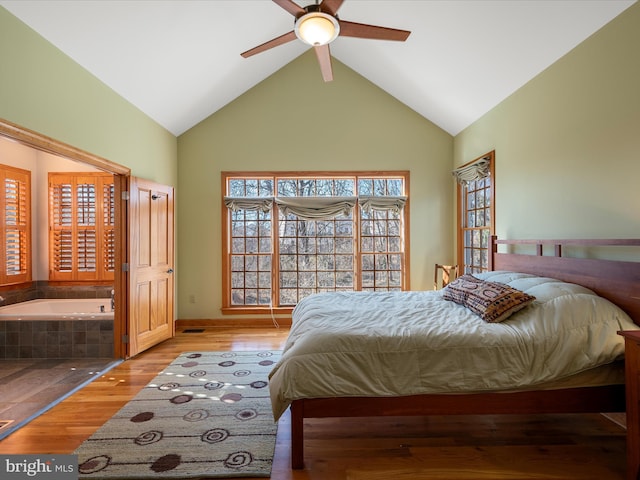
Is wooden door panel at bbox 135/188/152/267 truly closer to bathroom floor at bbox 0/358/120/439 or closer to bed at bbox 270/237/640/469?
bathroom floor at bbox 0/358/120/439

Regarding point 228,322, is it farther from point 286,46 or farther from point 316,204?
point 286,46

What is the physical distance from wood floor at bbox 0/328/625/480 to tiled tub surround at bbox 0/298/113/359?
1.04m

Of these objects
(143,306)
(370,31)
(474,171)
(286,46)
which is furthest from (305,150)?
(143,306)

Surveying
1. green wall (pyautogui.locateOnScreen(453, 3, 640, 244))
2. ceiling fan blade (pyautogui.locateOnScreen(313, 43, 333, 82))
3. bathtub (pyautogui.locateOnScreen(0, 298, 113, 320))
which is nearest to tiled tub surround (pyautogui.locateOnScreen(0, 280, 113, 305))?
bathtub (pyautogui.locateOnScreen(0, 298, 113, 320))

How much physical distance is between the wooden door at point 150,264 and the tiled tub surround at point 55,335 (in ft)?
1.03

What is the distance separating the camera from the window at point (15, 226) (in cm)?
412

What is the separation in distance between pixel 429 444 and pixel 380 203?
3.21m

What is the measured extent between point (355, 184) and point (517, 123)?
2.14 metres

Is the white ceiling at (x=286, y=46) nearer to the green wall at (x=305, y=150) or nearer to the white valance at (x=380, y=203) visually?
the green wall at (x=305, y=150)

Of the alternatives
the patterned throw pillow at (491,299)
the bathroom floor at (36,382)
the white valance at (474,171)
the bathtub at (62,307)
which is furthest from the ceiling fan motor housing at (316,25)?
the bathtub at (62,307)

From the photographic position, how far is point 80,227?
4625mm

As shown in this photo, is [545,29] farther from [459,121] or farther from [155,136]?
[155,136]

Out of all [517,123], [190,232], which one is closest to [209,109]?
[190,232]

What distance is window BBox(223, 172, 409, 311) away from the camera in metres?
4.88
